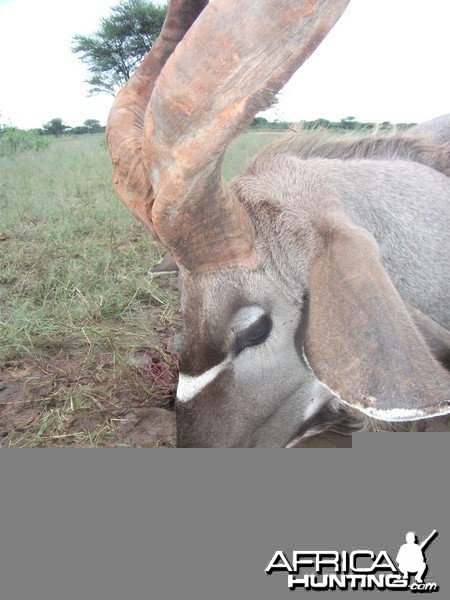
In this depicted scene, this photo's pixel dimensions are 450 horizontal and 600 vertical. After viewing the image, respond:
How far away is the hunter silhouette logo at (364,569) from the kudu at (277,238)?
0.37 m

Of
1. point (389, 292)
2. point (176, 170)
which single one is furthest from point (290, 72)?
point (389, 292)

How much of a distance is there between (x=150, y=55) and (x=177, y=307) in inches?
89.1

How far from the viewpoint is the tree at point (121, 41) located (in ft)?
16.5

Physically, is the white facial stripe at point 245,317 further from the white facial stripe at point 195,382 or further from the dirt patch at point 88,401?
the dirt patch at point 88,401

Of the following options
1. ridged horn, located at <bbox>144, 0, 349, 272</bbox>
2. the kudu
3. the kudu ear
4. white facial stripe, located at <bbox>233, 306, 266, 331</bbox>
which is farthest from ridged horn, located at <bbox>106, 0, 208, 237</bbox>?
the kudu ear

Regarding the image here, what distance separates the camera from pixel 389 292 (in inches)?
74.2

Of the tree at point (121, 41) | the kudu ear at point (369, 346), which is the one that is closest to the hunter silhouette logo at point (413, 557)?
the kudu ear at point (369, 346)

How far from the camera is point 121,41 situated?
210 inches

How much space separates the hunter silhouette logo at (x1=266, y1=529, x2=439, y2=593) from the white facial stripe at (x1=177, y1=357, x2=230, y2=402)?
85 cm

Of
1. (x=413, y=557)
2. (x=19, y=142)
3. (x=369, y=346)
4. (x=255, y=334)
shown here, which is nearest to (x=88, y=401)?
(x=255, y=334)

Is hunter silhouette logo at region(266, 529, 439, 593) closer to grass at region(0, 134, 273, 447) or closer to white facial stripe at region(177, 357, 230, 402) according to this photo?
white facial stripe at region(177, 357, 230, 402)

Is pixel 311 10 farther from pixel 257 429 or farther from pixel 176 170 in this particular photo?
pixel 257 429

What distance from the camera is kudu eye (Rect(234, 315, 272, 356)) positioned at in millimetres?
2287

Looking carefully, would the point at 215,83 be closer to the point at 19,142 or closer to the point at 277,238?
the point at 277,238
